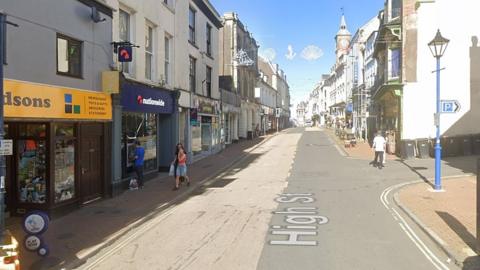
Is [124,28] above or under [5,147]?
above

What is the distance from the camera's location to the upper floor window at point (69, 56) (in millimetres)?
11742

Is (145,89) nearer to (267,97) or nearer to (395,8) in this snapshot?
(395,8)

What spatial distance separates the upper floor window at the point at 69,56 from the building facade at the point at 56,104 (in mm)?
24

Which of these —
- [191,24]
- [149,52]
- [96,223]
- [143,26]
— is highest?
[191,24]

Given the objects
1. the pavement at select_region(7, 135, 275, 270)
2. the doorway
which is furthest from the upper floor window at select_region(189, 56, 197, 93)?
the doorway

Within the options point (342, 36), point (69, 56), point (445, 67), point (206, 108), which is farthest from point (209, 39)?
point (342, 36)

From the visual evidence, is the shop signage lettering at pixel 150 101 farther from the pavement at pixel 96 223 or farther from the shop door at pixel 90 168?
the shop door at pixel 90 168

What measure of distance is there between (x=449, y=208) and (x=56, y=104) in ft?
32.0

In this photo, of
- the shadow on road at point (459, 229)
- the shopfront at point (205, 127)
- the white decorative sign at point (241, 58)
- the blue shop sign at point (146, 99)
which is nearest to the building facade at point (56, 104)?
the blue shop sign at point (146, 99)

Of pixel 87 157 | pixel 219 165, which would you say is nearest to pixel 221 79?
pixel 219 165

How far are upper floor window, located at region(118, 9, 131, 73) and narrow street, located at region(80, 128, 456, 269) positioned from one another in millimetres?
4757

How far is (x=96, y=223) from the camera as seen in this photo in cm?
1094

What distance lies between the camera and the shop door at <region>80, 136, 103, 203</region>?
1306 centimetres

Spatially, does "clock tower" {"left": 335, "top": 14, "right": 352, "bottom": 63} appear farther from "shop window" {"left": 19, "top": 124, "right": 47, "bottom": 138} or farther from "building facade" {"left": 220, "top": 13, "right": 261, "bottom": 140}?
"shop window" {"left": 19, "top": 124, "right": 47, "bottom": 138}
